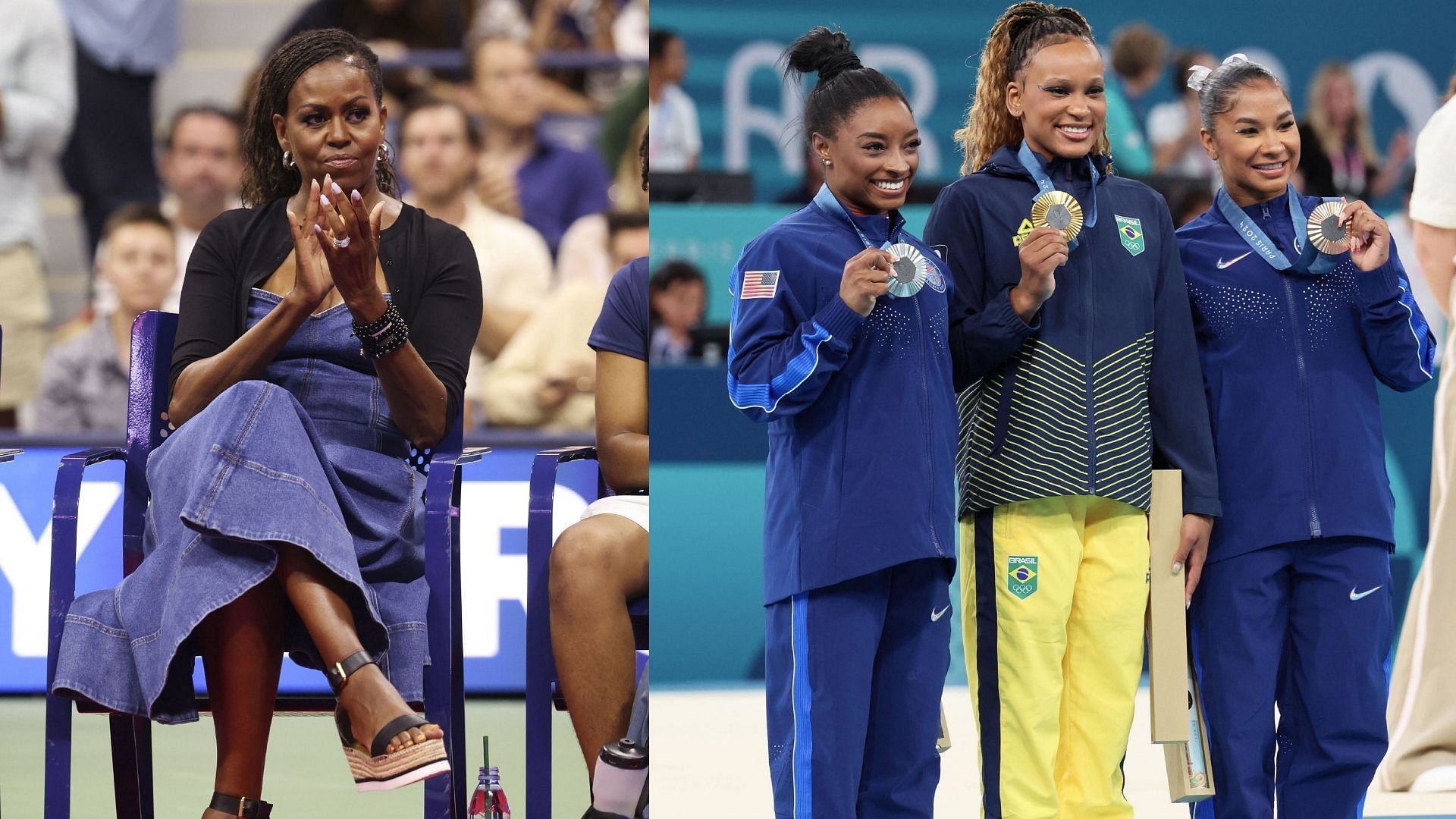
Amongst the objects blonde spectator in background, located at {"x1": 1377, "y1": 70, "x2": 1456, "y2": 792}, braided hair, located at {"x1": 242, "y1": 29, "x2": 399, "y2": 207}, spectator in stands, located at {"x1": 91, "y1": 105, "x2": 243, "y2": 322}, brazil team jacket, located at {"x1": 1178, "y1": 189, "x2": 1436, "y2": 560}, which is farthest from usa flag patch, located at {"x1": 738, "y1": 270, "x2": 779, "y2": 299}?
spectator in stands, located at {"x1": 91, "y1": 105, "x2": 243, "y2": 322}

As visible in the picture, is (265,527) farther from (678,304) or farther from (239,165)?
(239,165)

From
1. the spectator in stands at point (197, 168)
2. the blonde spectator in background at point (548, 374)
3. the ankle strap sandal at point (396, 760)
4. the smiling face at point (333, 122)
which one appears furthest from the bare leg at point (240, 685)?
the spectator in stands at point (197, 168)

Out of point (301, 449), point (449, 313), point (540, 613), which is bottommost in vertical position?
point (540, 613)

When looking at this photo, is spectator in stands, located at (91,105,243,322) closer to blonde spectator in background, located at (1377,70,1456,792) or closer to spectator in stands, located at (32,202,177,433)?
spectator in stands, located at (32,202,177,433)

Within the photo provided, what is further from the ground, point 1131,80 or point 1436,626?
point 1131,80

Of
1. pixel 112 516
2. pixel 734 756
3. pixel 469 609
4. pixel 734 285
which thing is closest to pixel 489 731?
pixel 469 609

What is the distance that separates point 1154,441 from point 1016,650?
1.51 feet

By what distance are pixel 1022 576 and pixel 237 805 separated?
1.29 meters

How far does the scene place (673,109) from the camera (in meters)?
6.42

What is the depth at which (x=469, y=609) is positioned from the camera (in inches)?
196

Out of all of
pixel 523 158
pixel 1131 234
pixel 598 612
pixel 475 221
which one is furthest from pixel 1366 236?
pixel 523 158

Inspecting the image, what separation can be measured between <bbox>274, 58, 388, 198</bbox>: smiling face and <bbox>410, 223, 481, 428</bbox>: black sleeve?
0.65ft

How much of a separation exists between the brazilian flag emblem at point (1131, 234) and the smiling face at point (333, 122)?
4.19 feet

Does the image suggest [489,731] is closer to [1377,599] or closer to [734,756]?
[734,756]
